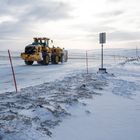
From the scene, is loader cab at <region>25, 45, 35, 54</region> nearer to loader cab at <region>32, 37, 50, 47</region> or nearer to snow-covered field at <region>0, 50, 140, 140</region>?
loader cab at <region>32, 37, 50, 47</region>

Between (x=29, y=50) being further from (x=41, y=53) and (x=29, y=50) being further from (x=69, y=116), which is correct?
(x=69, y=116)

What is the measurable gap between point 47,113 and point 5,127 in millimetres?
1699

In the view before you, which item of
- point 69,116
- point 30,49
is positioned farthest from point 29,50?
point 69,116

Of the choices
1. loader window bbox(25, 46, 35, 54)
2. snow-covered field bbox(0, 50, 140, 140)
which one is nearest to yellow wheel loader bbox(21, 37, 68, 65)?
loader window bbox(25, 46, 35, 54)

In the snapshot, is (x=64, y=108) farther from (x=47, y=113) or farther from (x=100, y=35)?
(x=100, y=35)

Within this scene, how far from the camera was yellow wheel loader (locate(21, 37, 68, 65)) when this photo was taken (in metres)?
35.6

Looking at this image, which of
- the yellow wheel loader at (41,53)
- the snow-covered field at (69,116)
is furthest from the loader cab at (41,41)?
the snow-covered field at (69,116)

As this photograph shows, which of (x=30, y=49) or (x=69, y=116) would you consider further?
(x=30, y=49)

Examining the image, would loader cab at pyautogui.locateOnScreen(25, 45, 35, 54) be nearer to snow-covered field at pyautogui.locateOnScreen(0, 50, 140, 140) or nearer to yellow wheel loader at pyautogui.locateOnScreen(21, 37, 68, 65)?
yellow wheel loader at pyautogui.locateOnScreen(21, 37, 68, 65)

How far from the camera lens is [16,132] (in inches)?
273

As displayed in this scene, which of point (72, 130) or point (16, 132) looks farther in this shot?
point (72, 130)

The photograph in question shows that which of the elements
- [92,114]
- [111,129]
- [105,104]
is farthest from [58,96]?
[111,129]

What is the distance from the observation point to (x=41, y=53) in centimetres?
3588

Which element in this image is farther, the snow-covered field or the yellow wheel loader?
the yellow wheel loader
